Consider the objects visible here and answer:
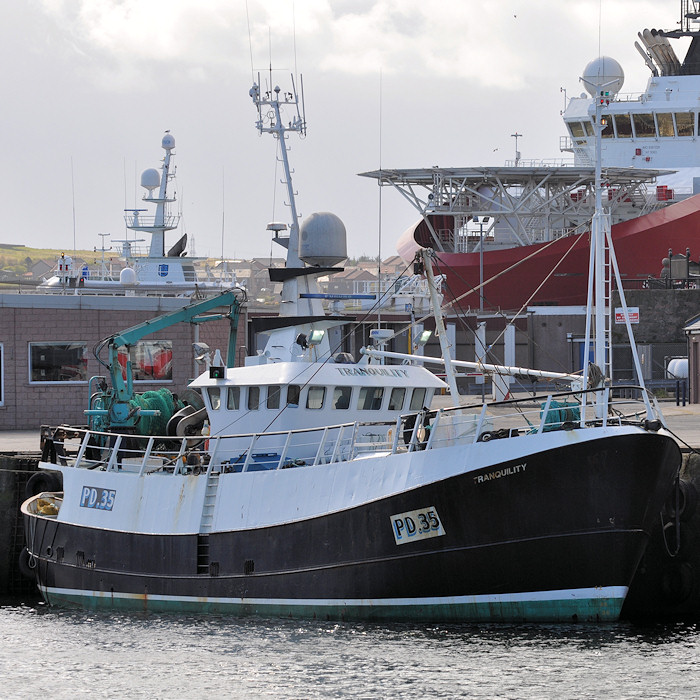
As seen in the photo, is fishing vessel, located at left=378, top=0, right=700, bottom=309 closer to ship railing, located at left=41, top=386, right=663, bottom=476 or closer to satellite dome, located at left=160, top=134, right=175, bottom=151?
satellite dome, located at left=160, top=134, right=175, bottom=151

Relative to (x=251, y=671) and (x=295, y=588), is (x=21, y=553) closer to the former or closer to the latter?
(x=295, y=588)

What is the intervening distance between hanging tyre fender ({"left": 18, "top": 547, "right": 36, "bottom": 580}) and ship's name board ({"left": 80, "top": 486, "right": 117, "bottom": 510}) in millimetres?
2197

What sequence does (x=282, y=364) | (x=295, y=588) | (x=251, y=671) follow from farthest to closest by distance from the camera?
1. (x=282, y=364)
2. (x=295, y=588)
3. (x=251, y=671)

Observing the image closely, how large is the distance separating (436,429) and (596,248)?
4.15 metres

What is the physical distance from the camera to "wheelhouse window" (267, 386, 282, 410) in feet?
73.3

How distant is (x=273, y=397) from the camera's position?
22.4m

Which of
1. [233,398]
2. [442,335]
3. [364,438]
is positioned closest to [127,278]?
[233,398]

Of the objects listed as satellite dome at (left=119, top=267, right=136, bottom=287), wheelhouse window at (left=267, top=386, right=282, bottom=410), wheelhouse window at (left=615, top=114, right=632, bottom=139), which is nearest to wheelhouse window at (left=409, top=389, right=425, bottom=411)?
wheelhouse window at (left=267, top=386, right=282, bottom=410)

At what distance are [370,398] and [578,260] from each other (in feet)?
110

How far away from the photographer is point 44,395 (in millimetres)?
34656

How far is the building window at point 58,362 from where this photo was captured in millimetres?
34625

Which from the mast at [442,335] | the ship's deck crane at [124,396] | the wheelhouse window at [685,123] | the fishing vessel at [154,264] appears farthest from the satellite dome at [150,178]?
the mast at [442,335]

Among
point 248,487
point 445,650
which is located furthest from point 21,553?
point 445,650

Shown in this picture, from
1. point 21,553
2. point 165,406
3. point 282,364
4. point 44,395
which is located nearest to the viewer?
point 282,364
